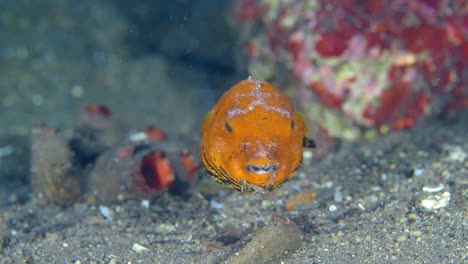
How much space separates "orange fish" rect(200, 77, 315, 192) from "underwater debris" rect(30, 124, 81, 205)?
7.69ft

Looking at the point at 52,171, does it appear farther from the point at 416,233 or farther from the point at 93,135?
the point at 416,233

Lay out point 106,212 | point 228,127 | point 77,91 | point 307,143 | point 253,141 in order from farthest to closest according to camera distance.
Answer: point 77,91, point 106,212, point 307,143, point 228,127, point 253,141

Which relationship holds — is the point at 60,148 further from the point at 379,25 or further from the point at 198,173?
the point at 379,25

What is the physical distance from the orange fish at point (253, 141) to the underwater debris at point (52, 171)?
7.69 ft

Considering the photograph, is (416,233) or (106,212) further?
(106,212)

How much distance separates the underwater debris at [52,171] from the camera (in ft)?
17.3

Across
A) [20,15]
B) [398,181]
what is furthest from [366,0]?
[20,15]

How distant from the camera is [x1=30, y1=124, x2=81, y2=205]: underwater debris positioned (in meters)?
5.29

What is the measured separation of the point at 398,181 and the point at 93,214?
337 cm

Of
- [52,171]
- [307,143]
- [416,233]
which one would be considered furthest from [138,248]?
[416,233]

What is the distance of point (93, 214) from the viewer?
482cm

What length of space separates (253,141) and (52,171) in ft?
10.5

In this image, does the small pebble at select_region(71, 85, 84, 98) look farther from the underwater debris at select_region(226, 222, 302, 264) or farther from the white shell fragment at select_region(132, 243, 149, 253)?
the underwater debris at select_region(226, 222, 302, 264)

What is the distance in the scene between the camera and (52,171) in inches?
211
